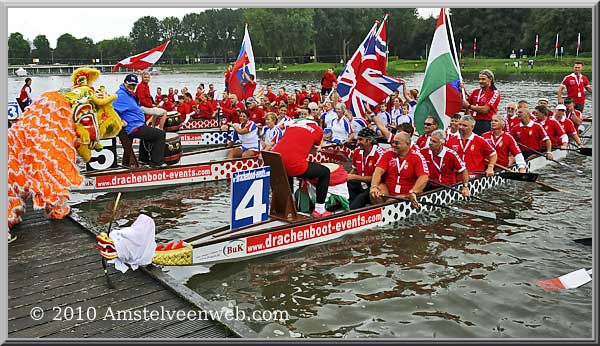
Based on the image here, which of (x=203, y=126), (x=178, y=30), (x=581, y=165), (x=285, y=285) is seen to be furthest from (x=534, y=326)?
(x=178, y=30)

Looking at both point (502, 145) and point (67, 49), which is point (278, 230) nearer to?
point (502, 145)

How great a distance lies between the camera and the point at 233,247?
6.62 m

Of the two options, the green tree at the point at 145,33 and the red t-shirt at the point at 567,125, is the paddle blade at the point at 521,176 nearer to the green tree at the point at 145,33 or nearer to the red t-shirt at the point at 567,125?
the red t-shirt at the point at 567,125

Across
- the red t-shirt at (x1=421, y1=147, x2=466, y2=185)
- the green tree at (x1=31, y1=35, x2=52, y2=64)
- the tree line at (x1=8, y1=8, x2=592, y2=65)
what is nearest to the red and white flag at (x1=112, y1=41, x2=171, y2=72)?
the red t-shirt at (x1=421, y1=147, x2=466, y2=185)

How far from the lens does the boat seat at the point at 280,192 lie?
7.32 metres

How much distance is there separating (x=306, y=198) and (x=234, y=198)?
1.95 metres

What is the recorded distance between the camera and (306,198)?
321 inches

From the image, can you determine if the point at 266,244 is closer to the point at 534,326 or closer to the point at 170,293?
the point at 170,293

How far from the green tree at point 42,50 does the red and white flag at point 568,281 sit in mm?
57928

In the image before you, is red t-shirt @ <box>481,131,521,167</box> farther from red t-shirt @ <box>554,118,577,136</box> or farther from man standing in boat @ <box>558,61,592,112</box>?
man standing in boat @ <box>558,61,592,112</box>

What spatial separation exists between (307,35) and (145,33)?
66.7 feet

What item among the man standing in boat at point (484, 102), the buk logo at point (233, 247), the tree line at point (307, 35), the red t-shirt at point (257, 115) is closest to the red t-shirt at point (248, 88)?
the red t-shirt at point (257, 115)

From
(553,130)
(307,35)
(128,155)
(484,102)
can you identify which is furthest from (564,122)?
(307,35)

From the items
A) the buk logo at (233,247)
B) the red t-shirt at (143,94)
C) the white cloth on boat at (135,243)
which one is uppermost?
the red t-shirt at (143,94)
